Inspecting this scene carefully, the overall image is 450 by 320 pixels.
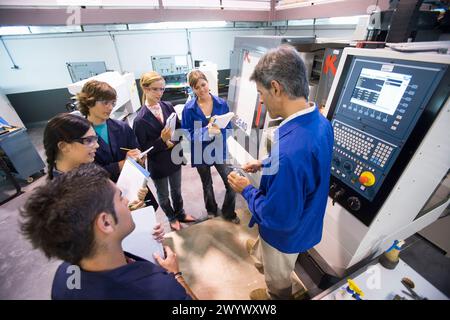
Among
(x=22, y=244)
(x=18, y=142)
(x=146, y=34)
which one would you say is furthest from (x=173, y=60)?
(x=22, y=244)

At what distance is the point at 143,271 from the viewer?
727 millimetres

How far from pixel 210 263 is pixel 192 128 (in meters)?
1.24

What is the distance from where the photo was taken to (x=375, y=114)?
1.03 meters

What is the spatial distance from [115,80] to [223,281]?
352 cm

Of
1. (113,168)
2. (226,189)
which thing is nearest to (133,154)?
(113,168)

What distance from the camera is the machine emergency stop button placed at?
3.44ft

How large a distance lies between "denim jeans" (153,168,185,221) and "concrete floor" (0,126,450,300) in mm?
167

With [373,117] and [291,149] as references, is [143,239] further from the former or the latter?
[373,117]

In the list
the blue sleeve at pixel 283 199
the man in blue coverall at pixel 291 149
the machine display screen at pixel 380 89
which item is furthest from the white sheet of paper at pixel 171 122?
the machine display screen at pixel 380 89

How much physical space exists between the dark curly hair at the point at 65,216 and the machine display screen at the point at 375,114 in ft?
3.99

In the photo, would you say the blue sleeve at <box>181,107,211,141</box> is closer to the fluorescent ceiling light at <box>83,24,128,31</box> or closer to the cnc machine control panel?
the cnc machine control panel

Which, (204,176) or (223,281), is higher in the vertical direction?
(204,176)

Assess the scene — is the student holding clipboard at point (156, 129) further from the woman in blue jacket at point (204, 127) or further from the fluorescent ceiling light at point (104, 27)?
the fluorescent ceiling light at point (104, 27)

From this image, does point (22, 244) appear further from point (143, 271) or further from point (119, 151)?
point (143, 271)
